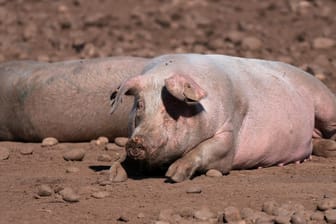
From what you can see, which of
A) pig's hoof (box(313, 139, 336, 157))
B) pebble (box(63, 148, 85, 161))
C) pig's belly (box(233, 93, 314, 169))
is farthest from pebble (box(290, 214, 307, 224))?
pebble (box(63, 148, 85, 161))

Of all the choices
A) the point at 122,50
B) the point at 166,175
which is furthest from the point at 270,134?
the point at 122,50

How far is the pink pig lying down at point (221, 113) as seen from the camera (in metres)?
7.34

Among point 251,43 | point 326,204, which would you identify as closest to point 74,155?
point 326,204

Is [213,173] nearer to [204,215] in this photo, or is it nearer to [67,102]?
[204,215]

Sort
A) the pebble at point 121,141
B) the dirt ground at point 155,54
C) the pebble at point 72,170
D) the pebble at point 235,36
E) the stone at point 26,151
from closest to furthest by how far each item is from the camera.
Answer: the dirt ground at point 155,54 → the pebble at point 72,170 → the stone at point 26,151 → the pebble at point 121,141 → the pebble at point 235,36

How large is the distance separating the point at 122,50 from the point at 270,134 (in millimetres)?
6052

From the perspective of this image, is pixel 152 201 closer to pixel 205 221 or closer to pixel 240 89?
pixel 205 221

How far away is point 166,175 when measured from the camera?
7.29m

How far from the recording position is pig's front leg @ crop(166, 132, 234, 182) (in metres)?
7.32

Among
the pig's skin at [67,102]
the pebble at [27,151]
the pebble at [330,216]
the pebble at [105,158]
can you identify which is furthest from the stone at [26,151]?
the pebble at [330,216]

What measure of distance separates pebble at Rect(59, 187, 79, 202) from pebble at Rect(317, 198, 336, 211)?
1550mm

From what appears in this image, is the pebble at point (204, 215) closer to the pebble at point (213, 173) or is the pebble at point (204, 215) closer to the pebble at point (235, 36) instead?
the pebble at point (213, 173)

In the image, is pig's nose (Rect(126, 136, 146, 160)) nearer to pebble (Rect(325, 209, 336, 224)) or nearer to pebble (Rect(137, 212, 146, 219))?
pebble (Rect(137, 212, 146, 219))

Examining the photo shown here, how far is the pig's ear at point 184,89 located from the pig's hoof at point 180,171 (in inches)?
17.3
